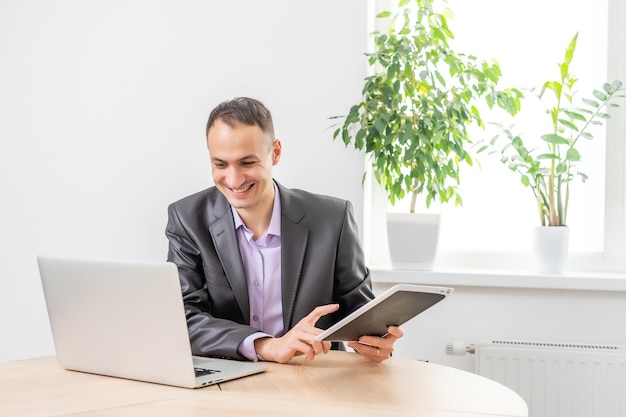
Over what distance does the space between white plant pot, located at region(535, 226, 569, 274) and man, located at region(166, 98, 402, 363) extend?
84 centimetres

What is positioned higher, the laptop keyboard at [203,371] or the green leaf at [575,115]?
the green leaf at [575,115]

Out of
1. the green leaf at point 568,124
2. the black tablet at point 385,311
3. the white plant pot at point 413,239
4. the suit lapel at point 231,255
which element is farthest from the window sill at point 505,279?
the black tablet at point 385,311

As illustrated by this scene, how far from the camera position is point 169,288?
1.54 meters

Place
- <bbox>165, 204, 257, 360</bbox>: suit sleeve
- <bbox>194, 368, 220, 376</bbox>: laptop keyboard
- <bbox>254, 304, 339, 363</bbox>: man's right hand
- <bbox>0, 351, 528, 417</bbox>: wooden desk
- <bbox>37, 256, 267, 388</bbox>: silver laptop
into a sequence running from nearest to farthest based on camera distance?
<bbox>0, 351, 528, 417</bbox>: wooden desk
<bbox>37, 256, 267, 388</bbox>: silver laptop
<bbox>194, 368, 220, 376</bbox>: laptop keyboard
<bbox>254, 304, 339, 363</bbox>: man's right hand
<bbox>165, 204, 257, 360</bbox>: suit sleeve

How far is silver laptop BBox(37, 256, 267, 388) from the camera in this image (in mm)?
1551

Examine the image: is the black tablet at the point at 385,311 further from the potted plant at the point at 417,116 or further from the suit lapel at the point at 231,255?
the potted plant at the point at 417,116

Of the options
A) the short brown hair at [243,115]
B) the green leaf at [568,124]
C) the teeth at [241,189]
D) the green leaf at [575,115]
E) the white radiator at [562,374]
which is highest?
the short brown hair at [243,115]

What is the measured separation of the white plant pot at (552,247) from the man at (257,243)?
0.84 meters

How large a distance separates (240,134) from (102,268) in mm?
649

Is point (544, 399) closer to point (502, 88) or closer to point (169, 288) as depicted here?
point (502, 88)

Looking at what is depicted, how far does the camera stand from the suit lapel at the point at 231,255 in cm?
219

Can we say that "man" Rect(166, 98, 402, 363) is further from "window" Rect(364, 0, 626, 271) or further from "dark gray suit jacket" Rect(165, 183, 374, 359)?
"window" Rect(364, 0, 626, 271)

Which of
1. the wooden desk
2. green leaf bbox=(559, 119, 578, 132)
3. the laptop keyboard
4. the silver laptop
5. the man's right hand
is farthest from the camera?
green leaf bbox=(559, 119, 578, 132)

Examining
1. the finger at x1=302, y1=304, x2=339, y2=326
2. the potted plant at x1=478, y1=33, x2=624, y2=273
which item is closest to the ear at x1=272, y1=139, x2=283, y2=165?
the finger at x1=302, y1=304, x2=339, y2=326
